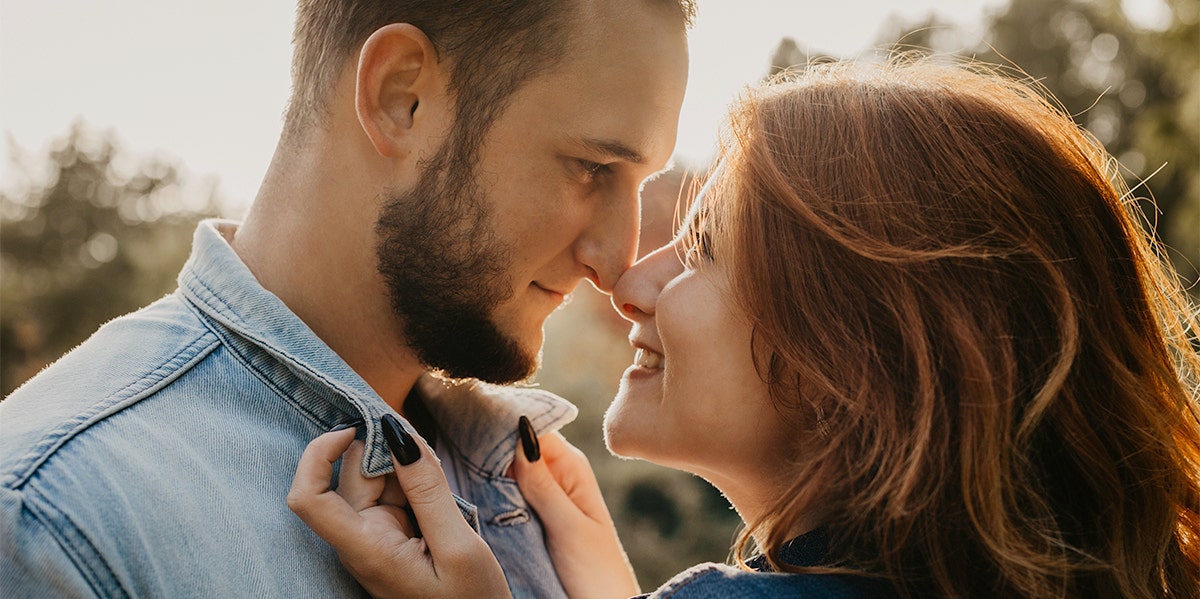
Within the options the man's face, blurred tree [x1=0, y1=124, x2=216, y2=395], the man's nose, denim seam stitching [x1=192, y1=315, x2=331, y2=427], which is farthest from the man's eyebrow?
blurred tree [x1=0, y1=124, x2=216, y2=395]

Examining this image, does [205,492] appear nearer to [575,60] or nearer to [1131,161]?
[575,60]

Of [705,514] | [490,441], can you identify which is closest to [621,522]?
[705,514]

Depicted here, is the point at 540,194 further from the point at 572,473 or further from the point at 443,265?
the point at 572,473

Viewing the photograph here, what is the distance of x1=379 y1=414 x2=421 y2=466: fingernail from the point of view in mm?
1600

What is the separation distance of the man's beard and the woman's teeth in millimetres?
373

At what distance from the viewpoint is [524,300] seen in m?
2.24

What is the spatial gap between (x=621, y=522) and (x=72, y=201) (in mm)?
15273

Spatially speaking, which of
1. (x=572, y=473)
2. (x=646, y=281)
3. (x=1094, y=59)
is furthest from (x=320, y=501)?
(x=1094, y=59)

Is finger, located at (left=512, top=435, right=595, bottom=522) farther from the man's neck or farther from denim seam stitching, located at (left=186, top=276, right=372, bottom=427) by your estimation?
denim seam stitching, located at (left=186, top=276, right=372, bottom=427)

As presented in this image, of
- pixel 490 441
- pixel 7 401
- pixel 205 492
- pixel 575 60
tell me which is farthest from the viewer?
pixel 490 441

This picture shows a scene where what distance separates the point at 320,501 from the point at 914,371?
1.00 meters

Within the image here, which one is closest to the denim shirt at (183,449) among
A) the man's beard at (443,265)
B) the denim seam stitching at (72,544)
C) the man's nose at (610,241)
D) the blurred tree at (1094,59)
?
the denim seam stitching at (72,544)

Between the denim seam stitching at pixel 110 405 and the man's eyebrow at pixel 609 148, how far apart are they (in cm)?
87

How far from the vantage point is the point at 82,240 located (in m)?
18.1
